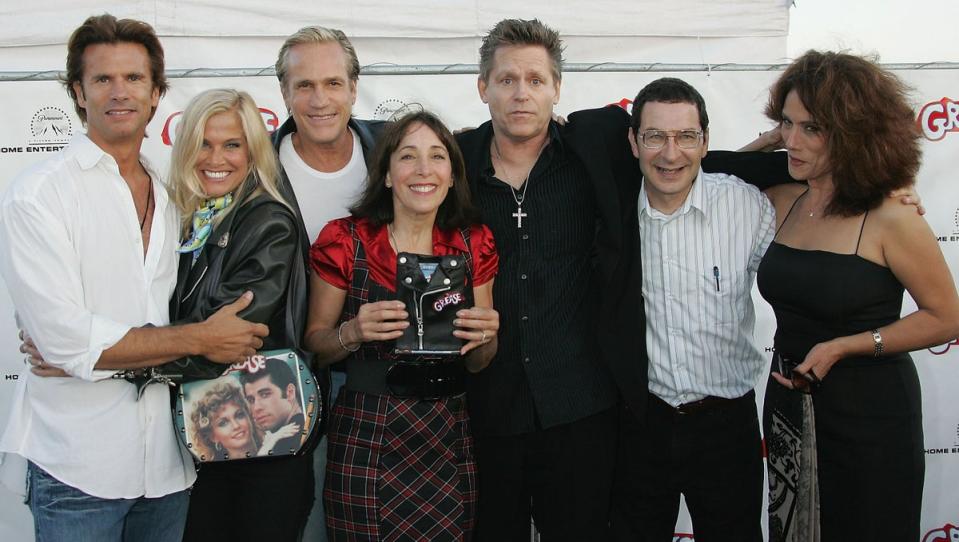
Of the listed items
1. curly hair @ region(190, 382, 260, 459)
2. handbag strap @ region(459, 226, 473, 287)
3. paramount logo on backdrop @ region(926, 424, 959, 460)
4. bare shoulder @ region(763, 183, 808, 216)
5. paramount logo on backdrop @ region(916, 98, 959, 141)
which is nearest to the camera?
curly hair @ region(190, 382, 260, 459)

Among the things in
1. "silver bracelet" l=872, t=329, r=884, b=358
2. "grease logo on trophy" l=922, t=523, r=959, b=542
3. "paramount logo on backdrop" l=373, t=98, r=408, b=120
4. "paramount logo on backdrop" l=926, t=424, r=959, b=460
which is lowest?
"grease logo on trophy" l=922, t=523, r=959, b=542

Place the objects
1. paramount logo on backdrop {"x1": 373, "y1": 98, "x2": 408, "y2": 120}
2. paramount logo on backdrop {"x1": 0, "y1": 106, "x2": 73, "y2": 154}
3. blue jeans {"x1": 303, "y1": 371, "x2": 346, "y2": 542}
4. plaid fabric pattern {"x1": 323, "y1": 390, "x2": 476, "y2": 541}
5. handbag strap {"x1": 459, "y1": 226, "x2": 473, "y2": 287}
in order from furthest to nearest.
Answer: paramount logo on backdrop {"x1": 373, "y1": 98, "x2": 408, "y2": 120}
paramount logo on backdrop {"x1": 0, "y1": 106, "x2": 73, "y2": 154}
blue jeans {"x1": 303, "y1": 371, "x2": 346, "y2": 542}
handbag strap {"x1": 459, "y1": 226, "x2": 473, "y2": 287}
plaid fabric pattern {"x1": 323, "y1": 390, "x2": 476, "y2": 541}

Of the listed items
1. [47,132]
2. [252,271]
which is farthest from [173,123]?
[252,271]

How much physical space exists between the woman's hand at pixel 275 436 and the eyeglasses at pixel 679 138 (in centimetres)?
155

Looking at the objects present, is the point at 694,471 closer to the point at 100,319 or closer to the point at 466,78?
the point at 100,319

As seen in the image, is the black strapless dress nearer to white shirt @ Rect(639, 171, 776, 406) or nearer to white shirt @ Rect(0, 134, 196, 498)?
white shirt @ Rect(639, 171, 776, 406)

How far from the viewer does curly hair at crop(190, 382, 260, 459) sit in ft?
7.50

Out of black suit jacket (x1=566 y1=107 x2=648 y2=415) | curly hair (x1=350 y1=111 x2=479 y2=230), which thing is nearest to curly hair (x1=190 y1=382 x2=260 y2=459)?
curly hair (x1=350 y1=111 x2=479 y2=230)

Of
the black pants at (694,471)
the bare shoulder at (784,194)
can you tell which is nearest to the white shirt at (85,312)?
the black pants at (694,471)

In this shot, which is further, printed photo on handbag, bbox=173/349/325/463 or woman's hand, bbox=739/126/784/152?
woman's hand, bbox=739/126/784/152

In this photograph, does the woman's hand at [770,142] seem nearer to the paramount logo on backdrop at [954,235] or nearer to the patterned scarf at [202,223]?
the paramount logo on backdrop at [954,235]

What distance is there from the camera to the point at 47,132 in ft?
12.4

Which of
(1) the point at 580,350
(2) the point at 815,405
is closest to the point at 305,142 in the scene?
(1) the point at 580,350

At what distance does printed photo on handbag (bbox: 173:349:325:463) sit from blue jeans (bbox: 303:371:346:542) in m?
0.53
